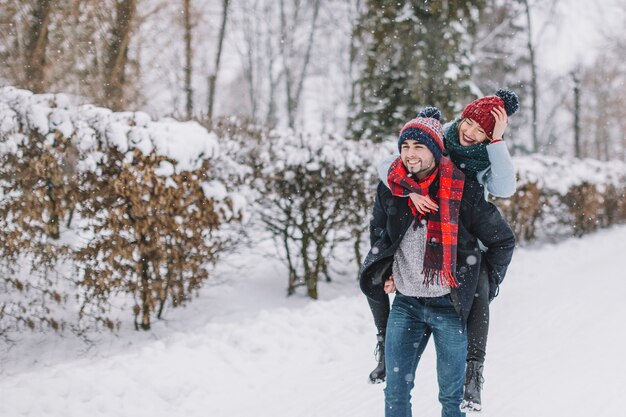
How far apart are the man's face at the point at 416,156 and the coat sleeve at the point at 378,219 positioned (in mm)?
232

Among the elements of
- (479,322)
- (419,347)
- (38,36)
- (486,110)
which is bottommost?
(419,347)

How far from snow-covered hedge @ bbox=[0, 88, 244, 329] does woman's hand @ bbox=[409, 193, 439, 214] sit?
3113 mm

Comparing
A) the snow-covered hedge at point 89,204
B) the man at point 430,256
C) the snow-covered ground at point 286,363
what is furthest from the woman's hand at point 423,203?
the snow-covered hedge at point 89,204

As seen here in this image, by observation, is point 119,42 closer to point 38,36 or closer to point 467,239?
point 38,36

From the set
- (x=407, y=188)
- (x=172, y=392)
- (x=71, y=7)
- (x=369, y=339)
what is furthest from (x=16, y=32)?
(x=407, y=188)

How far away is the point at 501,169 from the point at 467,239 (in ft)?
1.26

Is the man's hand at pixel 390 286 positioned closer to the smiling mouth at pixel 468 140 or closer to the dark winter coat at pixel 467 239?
the dark winter coat at pixel 467 239

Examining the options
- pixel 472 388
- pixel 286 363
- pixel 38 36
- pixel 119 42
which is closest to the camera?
pixel 472 388

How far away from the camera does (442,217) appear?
2496 millimetres

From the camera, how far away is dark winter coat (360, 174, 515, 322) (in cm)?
256

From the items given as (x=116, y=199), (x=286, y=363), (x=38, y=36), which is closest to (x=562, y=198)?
(x=286, y=363)

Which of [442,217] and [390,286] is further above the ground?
[442,217]

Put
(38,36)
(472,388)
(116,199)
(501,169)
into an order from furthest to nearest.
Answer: (38,36) → (116,199) → (472,388) → (501,169)

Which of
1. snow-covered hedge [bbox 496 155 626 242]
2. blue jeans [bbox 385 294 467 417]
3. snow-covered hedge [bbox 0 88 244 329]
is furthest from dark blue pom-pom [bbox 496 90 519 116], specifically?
snow-covered hedge [bbox 496 155 626 242]
